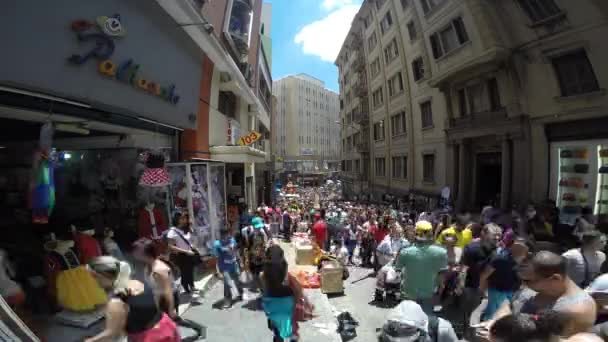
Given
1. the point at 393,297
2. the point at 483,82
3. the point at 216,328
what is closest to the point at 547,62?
the point at 483,82

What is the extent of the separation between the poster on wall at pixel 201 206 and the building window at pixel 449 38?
14.2 m

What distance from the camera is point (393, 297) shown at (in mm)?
7520

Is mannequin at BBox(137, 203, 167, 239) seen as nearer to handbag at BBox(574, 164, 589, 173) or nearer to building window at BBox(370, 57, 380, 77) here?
handbag at BBox(574, 164, 589, 173)

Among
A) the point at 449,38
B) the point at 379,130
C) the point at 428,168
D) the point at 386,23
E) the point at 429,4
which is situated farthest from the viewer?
the point at 379,130

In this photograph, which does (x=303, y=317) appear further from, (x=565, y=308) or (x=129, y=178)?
(x=129, y=178)

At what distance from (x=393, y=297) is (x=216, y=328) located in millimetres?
3853

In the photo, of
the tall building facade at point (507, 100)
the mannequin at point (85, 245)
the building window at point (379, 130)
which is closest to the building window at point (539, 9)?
the tall building facade at point (507, 100)

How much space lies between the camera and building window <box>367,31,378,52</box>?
105 feet

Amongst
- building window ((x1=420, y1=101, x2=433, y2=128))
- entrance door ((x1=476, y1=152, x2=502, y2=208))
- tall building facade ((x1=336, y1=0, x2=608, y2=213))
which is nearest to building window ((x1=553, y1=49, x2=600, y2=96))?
tall building facade ((x1=336, y1=0, x2=608, y2=213))

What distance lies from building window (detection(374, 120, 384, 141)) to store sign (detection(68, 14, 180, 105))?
83.9 ft

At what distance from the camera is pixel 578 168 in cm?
1258

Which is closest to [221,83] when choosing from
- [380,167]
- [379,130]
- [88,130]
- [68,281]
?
[88,130]

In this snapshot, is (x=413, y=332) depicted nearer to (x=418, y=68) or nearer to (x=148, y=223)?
(x=148, y=223)

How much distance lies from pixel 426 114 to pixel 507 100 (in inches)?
274
